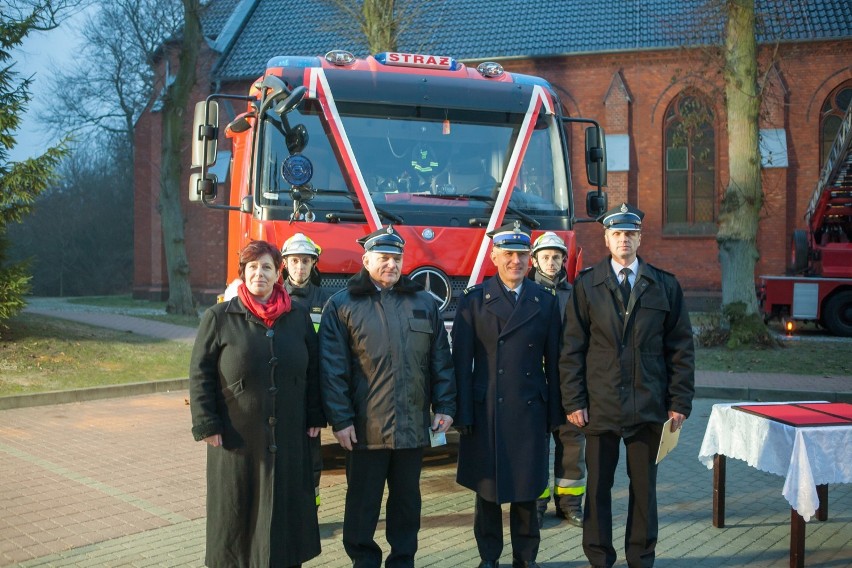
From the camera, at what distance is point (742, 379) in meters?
13.0

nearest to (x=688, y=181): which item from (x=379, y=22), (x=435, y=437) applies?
(x=379, y=22)

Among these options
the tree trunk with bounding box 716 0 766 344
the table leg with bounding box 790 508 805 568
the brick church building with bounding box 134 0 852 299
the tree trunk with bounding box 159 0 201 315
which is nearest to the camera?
the table leg with bounding box 790 508 805 568

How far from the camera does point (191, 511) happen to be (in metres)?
6.28

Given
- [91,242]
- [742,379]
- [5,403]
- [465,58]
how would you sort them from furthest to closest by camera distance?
[91,242]
[465,58]
[742,379]
[5,403]

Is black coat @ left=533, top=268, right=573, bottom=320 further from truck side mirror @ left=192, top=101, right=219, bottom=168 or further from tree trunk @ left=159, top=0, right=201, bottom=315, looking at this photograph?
tree trunk @ left=159, top=0, right=201, bottom=315

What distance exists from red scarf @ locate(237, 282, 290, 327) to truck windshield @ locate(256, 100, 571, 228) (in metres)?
2.47

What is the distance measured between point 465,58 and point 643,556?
24896 mm

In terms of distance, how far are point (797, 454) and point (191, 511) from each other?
415 centimetres

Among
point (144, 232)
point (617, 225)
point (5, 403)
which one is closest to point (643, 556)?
point (617, 225)

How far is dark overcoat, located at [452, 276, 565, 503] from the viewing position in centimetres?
477

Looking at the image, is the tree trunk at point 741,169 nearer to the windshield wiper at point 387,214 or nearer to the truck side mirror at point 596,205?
the truck side mirror at point 596,205

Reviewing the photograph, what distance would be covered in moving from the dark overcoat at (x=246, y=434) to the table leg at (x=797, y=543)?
2816mm

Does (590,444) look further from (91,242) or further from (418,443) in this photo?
(91,242)

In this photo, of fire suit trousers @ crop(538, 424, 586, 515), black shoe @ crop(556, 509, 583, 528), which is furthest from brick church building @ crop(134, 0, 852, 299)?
black shoe @ crop(556, 509, 583, 528)
